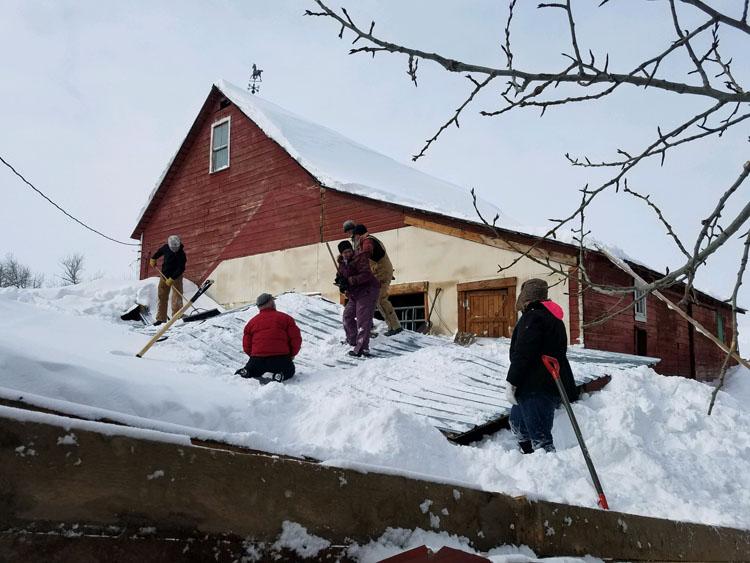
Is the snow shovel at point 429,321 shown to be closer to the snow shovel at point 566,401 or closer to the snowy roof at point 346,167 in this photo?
the snowy roof at point 346,167

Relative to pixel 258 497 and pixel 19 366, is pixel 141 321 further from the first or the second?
pixel 258 497

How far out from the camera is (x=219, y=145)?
18.5 metres

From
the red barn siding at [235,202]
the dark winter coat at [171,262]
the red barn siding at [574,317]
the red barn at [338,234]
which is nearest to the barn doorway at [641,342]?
the red barn at [338,234]

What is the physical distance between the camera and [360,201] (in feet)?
47.6

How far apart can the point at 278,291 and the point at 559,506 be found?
1405 centimetres

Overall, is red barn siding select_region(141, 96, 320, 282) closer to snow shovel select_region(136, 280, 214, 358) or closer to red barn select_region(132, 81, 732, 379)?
red barn select_region(132, 81, 732, 379)

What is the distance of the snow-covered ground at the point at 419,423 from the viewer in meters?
4.43

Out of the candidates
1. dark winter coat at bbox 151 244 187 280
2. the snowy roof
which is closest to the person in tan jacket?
the snowy roof

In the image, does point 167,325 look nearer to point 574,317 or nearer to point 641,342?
point 574,317

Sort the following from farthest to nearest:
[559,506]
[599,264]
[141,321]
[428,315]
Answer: [141,321] → [428,315] → [599,264] → [559,506]

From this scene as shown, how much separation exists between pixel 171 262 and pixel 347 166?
267 inches

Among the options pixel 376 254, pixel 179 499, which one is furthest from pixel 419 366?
pixel 179 499

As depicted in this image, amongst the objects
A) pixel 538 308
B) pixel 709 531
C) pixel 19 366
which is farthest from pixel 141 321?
pixel 709 531

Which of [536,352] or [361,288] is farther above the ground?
[361,288]
